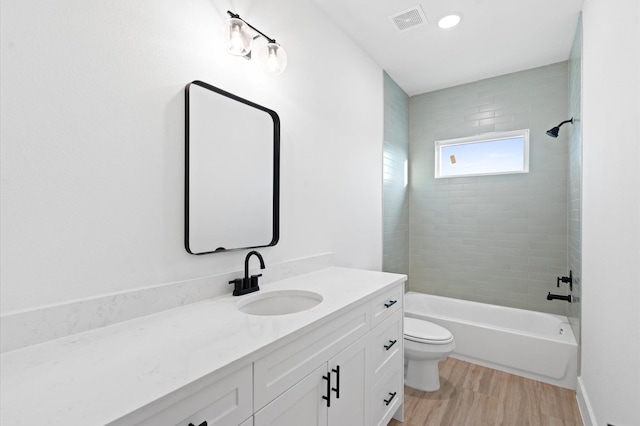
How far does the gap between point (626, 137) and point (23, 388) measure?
81.8 inches

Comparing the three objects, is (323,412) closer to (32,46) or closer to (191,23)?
(32,46)

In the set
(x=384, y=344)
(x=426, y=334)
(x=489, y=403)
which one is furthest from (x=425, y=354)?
(x=384, y=344)

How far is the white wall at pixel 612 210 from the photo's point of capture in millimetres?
1122

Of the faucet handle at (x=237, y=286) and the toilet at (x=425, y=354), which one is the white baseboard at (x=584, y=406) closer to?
the toilet at (x=425, y=354)

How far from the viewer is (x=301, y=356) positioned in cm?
107

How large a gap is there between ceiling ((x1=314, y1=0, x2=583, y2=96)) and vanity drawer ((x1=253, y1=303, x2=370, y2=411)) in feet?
6.69

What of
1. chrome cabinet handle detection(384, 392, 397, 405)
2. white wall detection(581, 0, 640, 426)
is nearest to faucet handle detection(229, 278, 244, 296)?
chrome cabinet handle detection(384, 392, 397, 405)

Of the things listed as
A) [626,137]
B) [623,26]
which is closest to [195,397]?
[626,137]

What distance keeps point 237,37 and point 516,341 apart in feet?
9.65

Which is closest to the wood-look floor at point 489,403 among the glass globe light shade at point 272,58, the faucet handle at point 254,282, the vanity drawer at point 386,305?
the vanity drawer at point 386,305

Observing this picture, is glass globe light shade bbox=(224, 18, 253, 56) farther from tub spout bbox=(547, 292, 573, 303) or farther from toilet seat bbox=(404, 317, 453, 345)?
tub spout bbox=(547, 292, 573, 303)

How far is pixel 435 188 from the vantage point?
11.3ft

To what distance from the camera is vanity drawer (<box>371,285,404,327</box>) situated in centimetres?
156

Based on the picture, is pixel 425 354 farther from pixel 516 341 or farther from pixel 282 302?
pixel 282 302
